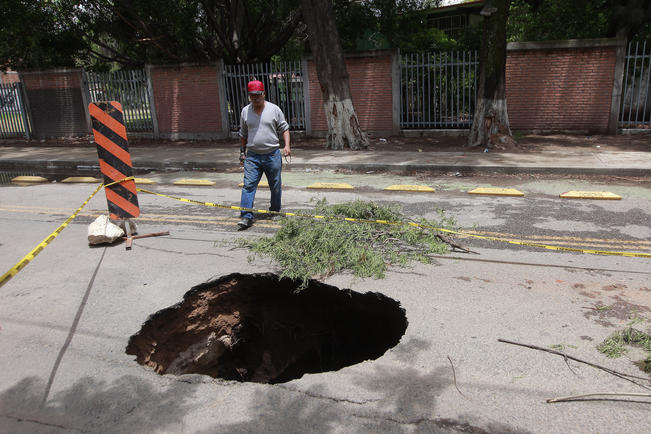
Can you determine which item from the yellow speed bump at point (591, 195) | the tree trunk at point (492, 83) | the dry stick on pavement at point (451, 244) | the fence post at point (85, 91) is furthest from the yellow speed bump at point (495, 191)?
the fence post at point (85, 91)

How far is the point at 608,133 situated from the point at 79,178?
1416 centimetres

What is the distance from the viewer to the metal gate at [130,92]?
17.6 m

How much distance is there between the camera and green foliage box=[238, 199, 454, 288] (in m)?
4.97

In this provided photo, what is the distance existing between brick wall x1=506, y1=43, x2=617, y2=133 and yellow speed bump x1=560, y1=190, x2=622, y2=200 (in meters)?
7.03

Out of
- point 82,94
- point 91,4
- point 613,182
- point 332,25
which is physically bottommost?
point 613,182

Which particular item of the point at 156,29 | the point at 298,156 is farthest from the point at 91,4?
the point at 298,156

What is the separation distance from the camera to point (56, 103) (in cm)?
1869

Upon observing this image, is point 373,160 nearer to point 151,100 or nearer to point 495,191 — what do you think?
point 495,191

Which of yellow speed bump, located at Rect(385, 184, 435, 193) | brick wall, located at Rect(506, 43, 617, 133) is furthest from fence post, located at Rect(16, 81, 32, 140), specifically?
brick wall, located at Rect(506, 43, 617, 133)

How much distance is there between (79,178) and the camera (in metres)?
11.1

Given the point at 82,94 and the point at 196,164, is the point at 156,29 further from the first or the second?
the point at 196,164

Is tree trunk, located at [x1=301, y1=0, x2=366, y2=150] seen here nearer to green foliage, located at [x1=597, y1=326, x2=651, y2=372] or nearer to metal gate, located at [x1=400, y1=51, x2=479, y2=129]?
metal gate, located at [x1=400, y1=51, x2=479, y2=129]

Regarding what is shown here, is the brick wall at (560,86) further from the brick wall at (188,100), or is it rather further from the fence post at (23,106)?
the fence post at (23,106)

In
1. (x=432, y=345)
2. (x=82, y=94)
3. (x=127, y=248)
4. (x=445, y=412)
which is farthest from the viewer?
(x=82, y=94)
